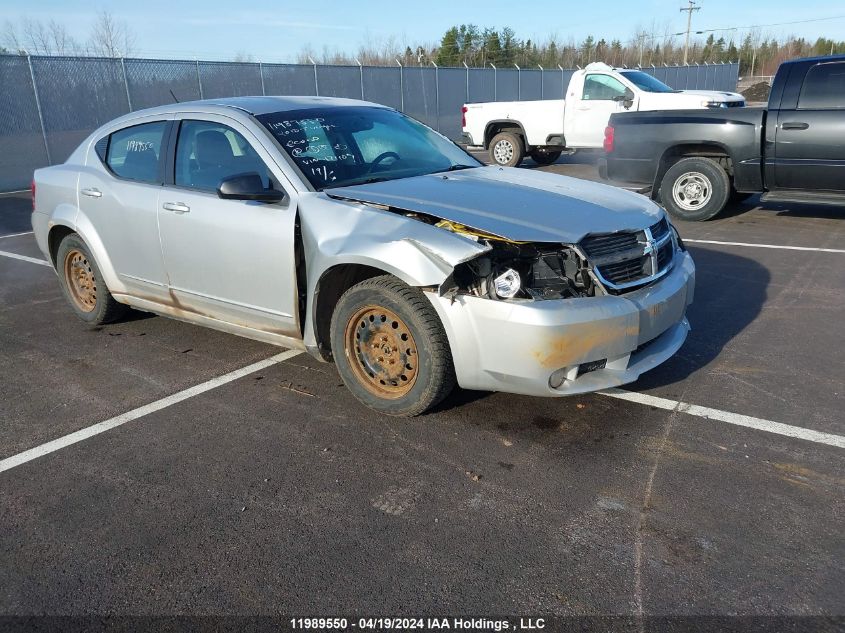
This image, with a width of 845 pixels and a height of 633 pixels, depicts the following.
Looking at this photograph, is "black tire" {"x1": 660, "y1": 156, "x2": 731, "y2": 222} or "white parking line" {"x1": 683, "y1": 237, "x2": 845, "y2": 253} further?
"black tire" {"x1": 660, "y1": 156, "x2": 731, "y2": 222}

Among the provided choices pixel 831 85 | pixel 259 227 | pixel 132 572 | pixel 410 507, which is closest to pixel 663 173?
pixel 831 85

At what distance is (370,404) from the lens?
4.00 meters

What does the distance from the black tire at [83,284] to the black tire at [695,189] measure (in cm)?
719

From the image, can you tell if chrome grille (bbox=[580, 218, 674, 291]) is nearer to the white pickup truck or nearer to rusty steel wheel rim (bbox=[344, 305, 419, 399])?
rusty steel wheel rim (bbox=[344, 305, 419, 399])

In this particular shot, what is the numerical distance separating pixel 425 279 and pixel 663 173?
7126 mm

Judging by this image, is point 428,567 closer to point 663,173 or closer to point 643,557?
point 643,557

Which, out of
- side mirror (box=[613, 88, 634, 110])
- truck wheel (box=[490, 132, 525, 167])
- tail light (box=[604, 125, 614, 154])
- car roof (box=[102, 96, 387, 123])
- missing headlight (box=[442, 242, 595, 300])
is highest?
car roof (box=[102, 96, 387, 123])

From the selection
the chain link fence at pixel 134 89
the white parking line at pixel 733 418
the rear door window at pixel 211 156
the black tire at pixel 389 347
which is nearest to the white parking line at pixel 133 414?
the black tire at pixel 389 347

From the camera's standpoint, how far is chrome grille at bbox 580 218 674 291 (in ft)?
11.9

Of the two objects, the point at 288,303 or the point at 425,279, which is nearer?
the point at 425,279

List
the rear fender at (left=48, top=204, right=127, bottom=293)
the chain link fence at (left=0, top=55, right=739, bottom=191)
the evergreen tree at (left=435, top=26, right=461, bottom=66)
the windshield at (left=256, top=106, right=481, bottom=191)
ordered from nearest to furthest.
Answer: the windshield at (left=256, top=106, right=481, bottom=191) < the rear fender at (left=48, top=204, right=127, bottom=293) < the chain link fence at (left=0, top=55, right=739, bottom=191) < the evergreen tree at (left=435, top=26, right=461, bottom=66)

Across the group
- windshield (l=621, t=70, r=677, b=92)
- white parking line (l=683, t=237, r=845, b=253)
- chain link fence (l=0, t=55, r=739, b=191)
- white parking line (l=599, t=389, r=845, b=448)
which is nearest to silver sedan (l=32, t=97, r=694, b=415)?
white parking line (l=599, t=389, r=845, b=448)

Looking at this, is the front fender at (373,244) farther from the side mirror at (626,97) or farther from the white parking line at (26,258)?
the side mirror at (626,97)

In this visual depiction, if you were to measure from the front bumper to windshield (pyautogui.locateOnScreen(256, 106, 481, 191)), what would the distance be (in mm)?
1284
